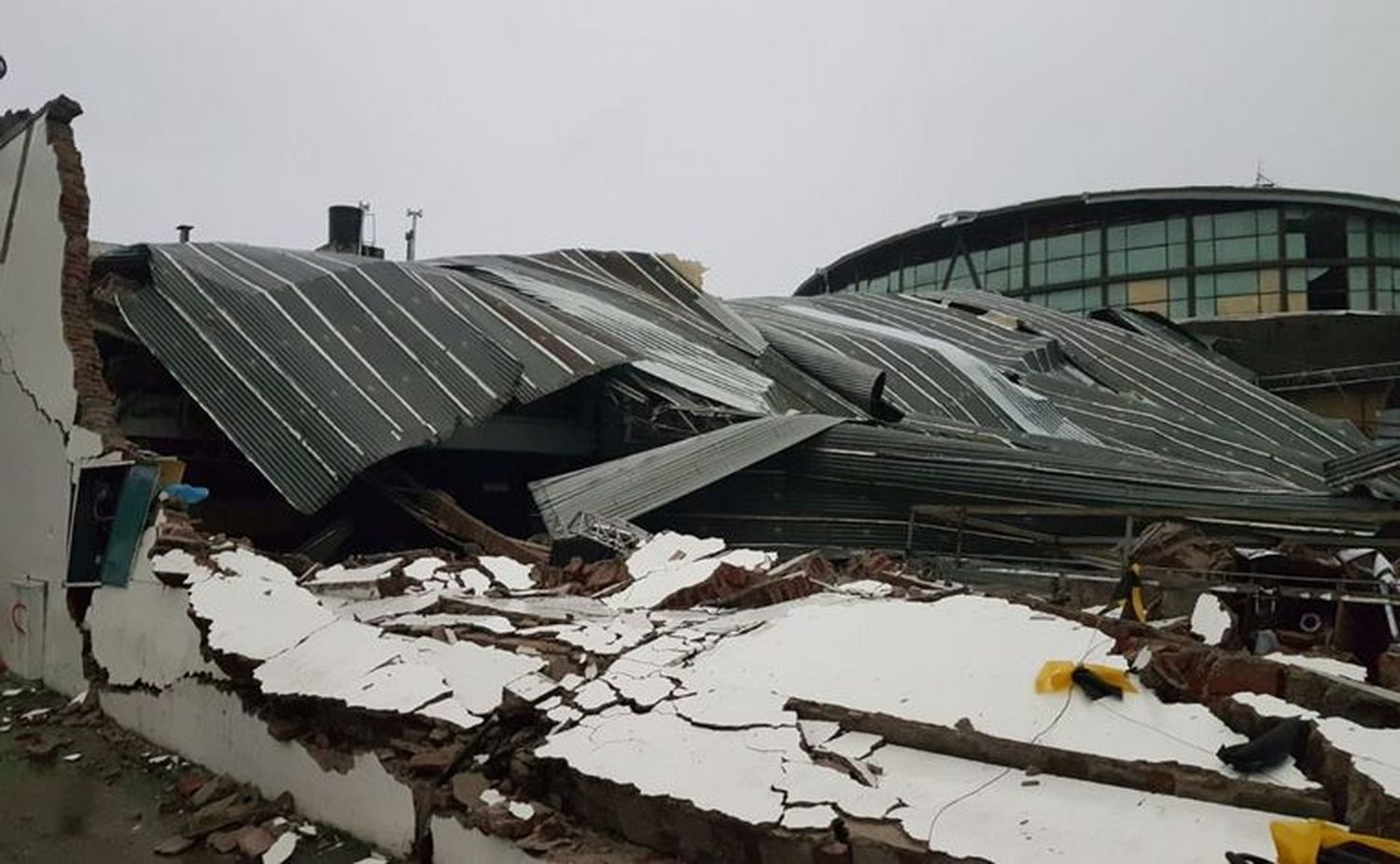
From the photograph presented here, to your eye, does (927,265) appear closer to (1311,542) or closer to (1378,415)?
(1378,415)

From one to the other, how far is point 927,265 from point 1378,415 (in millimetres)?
17026

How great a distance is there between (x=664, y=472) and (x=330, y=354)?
367 cm

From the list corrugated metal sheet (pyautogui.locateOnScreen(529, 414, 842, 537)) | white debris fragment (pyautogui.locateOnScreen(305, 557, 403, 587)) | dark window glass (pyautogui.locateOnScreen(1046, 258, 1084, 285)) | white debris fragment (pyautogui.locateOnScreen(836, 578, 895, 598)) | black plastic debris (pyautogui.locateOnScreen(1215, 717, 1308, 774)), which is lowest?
black plastic debris (pyautogui.locateOnScreen(1215, 717, 1308, 774))

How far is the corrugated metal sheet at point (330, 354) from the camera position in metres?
8.67

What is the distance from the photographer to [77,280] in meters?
7.02

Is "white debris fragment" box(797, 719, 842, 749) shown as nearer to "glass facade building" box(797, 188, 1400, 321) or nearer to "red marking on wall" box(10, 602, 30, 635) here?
"red marking on wall" box(10, 602, 30, 635)

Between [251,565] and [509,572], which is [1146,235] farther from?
[251,565]

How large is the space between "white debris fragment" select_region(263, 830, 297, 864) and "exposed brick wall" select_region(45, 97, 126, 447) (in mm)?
3549

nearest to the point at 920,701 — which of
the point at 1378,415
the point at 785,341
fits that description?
the point at 785,341

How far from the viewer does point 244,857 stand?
12.9ft

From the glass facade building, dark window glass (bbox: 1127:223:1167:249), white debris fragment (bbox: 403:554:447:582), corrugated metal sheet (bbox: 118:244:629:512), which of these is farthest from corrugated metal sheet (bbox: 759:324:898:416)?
dark window glass (bbox: 1127:223:1167:249)

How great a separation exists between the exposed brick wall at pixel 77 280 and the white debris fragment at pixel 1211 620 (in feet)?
21.7

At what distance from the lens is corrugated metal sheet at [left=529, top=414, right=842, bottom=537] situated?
339 inches

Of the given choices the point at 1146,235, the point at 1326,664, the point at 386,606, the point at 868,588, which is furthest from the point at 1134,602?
the point at 1146,235
